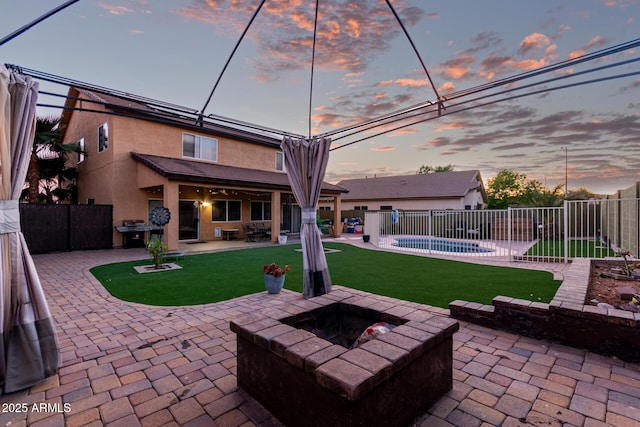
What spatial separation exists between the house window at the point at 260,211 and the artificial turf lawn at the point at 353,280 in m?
7.41

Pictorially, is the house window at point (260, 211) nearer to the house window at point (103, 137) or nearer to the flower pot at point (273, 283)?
the house window at point (103, 137)

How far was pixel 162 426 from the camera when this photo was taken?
211 cm

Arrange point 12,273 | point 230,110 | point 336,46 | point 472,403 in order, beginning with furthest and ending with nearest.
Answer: point 230,110, point 336,46, point 12,273, point 472,403

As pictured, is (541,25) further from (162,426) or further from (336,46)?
(162,426)

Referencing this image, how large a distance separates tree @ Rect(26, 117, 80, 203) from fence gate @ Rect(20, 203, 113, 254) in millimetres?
2138

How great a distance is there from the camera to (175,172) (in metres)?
10.3

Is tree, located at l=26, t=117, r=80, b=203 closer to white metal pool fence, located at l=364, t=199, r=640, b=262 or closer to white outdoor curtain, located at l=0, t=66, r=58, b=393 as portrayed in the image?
white outdoor curtain, located at l=0, t=66, r=58, b=393

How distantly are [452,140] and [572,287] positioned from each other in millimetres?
11879

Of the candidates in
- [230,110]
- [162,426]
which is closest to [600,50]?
[162,426]

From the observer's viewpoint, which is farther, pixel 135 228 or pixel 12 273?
pixel 135 228

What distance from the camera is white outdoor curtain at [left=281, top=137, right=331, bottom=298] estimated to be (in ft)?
16.8

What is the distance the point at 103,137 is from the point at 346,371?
14934 millimetres

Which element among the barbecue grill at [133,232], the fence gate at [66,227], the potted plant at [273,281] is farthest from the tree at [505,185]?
the fence gate at [66,227]

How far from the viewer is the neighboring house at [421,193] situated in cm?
2338
